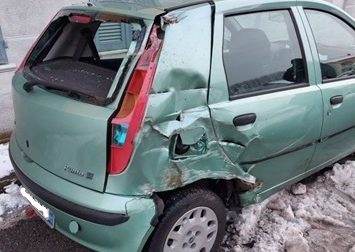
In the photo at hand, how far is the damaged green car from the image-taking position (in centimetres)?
193

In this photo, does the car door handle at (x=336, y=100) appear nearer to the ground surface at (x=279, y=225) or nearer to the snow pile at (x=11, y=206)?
the ground surface at (x=279, y=225)

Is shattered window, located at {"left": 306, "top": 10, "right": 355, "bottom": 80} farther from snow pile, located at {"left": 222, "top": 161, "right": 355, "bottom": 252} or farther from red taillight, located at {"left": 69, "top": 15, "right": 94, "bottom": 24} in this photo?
red taillight, located at {"left": 69, "top": 15, "right": 94, "bottom": 24}

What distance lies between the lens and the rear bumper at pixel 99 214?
75.5 inches

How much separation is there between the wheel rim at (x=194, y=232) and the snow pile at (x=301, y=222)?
0.31 meters

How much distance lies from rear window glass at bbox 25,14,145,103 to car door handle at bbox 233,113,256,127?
71cm

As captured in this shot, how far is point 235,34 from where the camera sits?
2297mm

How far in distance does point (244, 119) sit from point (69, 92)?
100 cm

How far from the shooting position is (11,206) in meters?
3.12

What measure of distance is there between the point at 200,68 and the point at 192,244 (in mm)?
1057

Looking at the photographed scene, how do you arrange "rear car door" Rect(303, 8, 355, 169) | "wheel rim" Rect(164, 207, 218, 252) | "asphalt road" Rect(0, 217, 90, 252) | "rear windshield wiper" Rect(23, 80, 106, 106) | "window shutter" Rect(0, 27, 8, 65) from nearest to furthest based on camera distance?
"rear windshield wiper" Rect(23, 80, 106, 106)
"wheel rim" Rect(164, 207, 218, 252)
"asphalt road" Rect(0, 217, 90, 252)
"rear car door" Rect(303, 8, 355, 169)
"window shutter" Rect(0, 27, 8, 65)

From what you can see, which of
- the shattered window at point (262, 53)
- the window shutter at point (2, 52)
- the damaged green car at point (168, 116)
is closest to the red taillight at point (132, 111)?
the damaged green car at point (168, 116)

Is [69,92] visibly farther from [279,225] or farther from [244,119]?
[279,225]

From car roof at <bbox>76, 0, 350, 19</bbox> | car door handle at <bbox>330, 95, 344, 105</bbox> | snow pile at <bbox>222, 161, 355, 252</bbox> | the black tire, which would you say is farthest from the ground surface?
car roof at <bbox>76, 0, 350, 19</bbox>

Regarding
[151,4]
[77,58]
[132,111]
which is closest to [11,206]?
[77,58]
